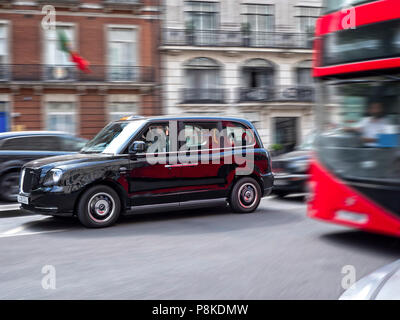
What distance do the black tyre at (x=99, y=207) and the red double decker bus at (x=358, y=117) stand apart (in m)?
3.07

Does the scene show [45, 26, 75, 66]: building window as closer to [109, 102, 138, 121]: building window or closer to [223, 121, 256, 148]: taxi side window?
[109, 102, 138, 121]: building window

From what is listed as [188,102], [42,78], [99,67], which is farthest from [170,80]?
[42,78]

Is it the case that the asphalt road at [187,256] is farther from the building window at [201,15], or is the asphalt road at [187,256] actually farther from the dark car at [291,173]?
the building window at [201,15]

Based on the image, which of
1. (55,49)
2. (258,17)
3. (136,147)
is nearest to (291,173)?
(136,147)

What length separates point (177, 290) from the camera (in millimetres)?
4676

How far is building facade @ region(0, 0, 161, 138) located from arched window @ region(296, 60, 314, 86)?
8171mm

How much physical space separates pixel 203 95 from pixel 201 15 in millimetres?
4128

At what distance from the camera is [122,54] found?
996 inches

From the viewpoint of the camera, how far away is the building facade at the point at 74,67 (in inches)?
932

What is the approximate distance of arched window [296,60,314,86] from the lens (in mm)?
28750

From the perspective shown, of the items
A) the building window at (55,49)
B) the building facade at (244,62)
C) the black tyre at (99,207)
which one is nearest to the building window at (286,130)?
the building facade at (244,62)

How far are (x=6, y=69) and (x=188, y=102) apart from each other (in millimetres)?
8872
